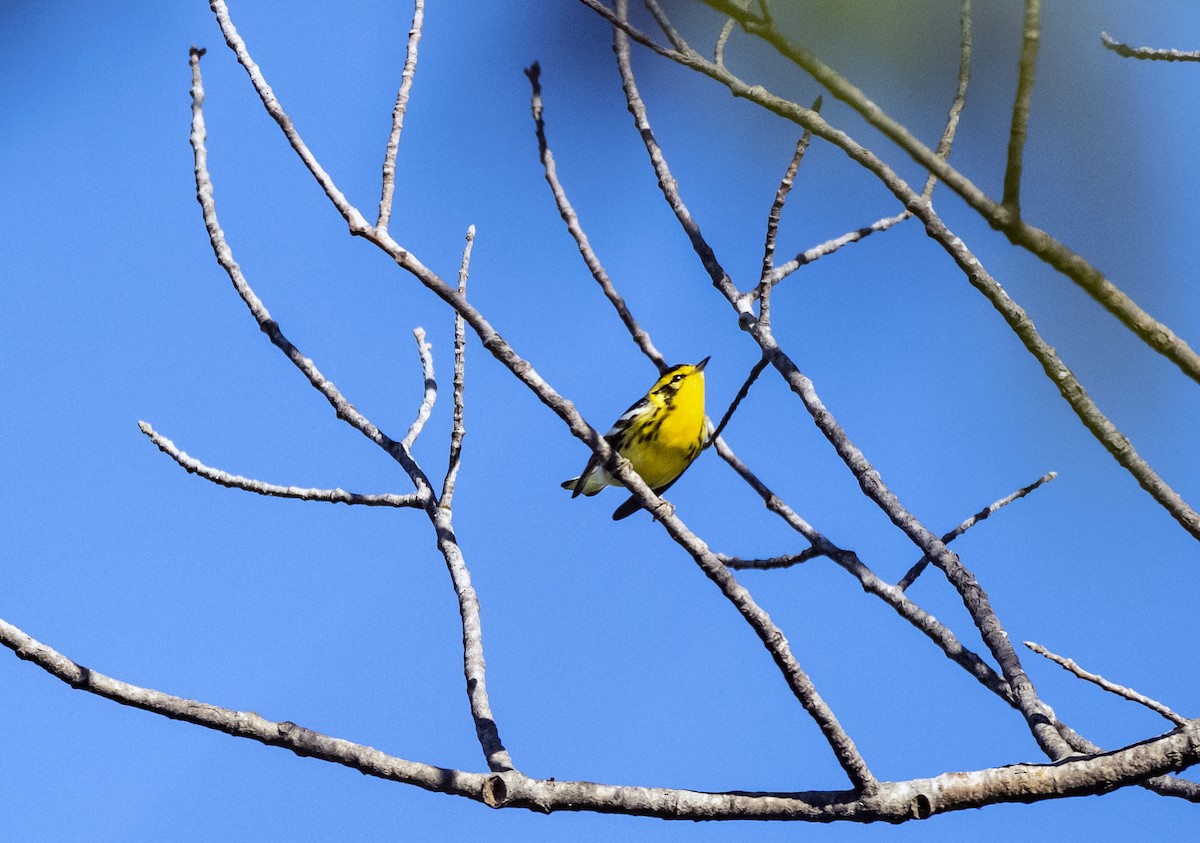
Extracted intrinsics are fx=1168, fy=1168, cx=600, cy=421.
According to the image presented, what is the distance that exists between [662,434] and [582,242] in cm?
425

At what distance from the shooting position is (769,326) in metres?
4.02

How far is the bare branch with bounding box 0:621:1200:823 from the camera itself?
7.02ft

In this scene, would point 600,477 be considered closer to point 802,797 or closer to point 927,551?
point 927,551

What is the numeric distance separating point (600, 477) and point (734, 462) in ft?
15.2

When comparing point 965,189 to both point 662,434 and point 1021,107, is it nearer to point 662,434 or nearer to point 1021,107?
point 1021,107

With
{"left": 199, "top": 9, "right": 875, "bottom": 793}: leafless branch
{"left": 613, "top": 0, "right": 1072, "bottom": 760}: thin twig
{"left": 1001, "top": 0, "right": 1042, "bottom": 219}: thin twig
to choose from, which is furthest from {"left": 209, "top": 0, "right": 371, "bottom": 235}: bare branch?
{"left": 1001, "top": 0, "right": 1042, "bottom": 219}: thin twig

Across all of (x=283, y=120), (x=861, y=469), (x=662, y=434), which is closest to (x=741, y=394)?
(x=861, y=469)

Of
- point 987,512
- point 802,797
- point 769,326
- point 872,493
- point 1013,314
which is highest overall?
point 769,326

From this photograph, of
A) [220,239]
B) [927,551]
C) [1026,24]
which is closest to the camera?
[1026,24]

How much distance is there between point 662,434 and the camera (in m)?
8.42

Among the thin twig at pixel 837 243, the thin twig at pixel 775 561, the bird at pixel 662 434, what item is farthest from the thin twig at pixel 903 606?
the bird at pixel 662 434

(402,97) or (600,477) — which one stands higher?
(600,477)

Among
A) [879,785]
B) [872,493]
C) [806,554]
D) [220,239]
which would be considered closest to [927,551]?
[872,493]

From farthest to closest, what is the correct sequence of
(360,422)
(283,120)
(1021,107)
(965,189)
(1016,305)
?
1. (360,422)
2. (283,120)
3. (1016,305)
4. (965,189)
5. (1021,107)
